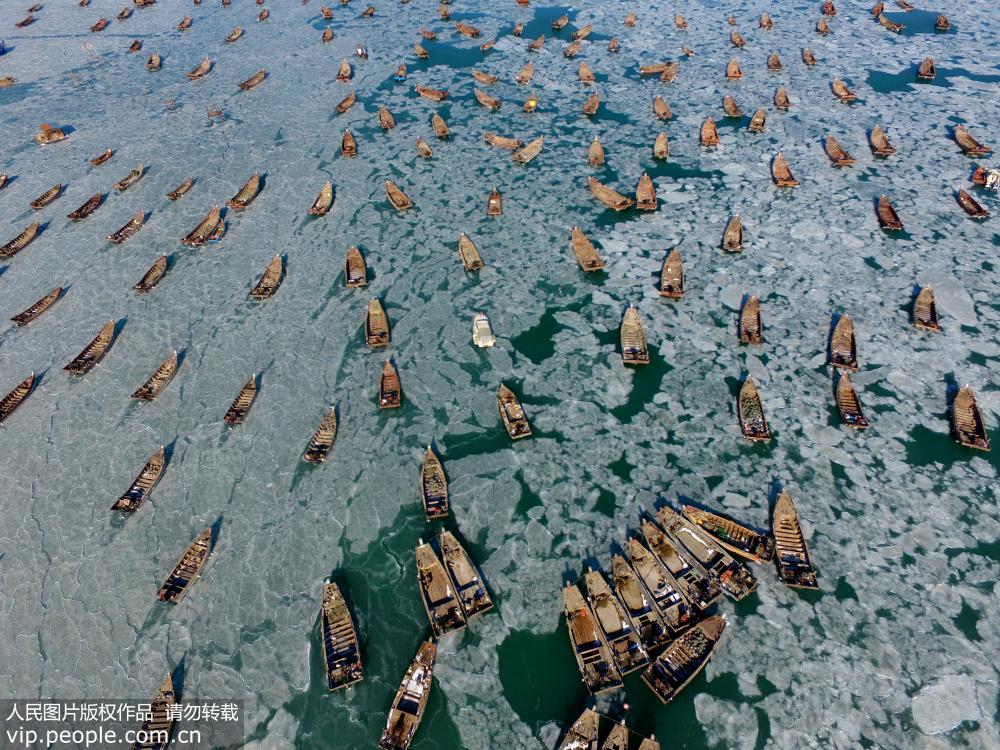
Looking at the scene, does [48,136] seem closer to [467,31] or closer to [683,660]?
[467,31]

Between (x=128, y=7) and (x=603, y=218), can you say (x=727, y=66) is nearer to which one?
(x=603, y=218)

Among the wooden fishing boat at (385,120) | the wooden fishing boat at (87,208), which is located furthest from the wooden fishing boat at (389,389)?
the wooden fishing boat at (87,208)

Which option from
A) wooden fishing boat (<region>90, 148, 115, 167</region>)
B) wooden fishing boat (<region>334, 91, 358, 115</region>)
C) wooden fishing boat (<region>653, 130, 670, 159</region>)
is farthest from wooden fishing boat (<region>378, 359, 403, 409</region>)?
wooden fishing boat (<region>90, 148, 115, 167</region>)

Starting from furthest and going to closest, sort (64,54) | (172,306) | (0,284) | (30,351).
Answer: (64,54) → (0,284) → (172,306) → (30,351)

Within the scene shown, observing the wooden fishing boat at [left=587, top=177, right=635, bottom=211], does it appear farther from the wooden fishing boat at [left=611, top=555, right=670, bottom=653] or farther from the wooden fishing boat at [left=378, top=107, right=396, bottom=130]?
the wooden fishing boat at [left=611, top=555, right=670, bottom=653]

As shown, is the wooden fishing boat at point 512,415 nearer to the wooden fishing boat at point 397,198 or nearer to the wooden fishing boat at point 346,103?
the wooden fishing boat at point 397,198

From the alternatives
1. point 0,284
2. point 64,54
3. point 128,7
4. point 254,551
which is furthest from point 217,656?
point 128,7
